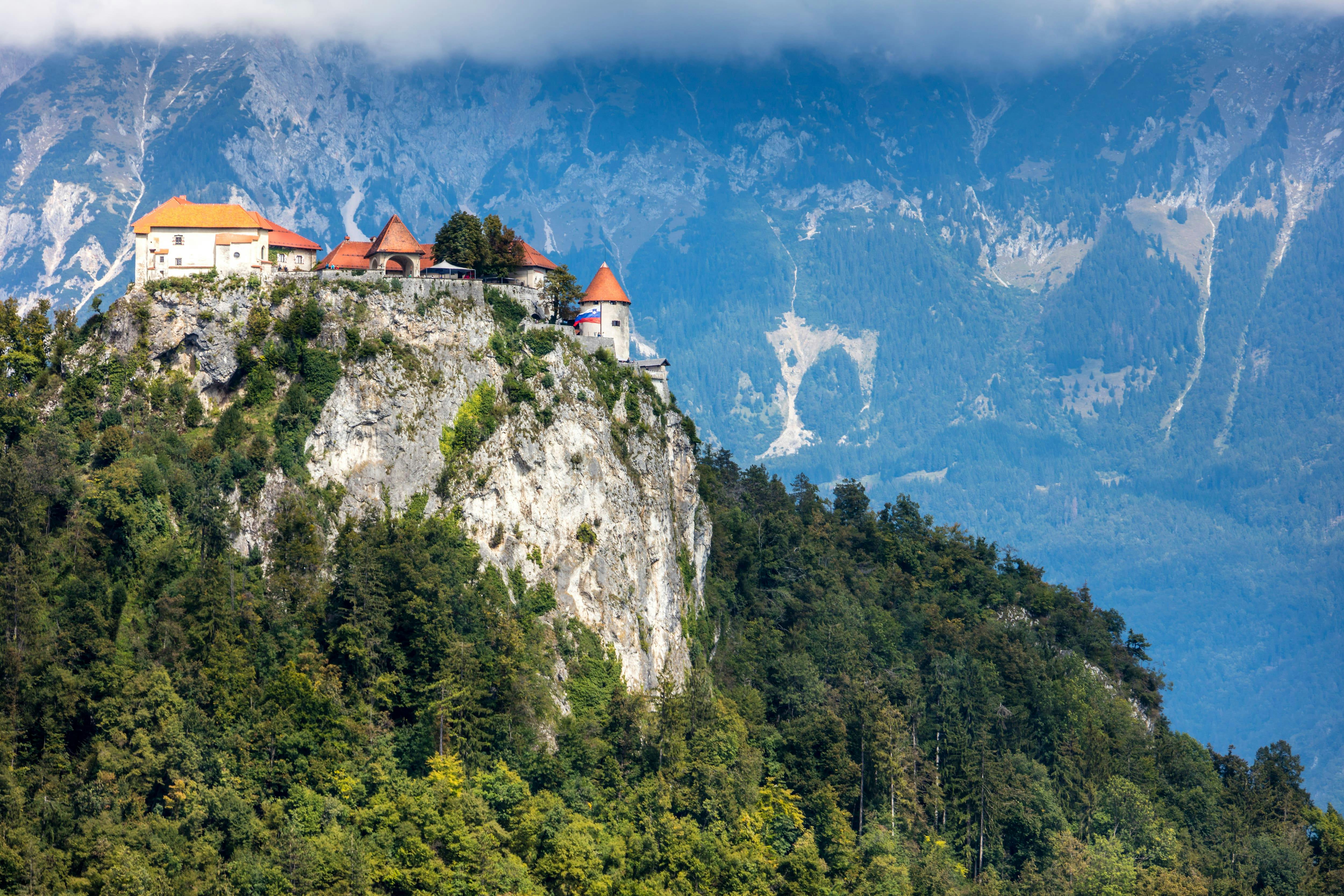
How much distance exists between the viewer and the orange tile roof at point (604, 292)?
98.2 metres

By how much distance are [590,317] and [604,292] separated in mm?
1870

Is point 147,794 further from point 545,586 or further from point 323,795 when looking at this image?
point 545,586

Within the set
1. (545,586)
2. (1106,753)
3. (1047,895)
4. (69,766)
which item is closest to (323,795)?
(69,766)

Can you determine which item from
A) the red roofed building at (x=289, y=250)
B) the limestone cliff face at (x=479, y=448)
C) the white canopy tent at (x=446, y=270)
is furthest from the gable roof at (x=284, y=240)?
the white canopy tent at (x=446, y=270)

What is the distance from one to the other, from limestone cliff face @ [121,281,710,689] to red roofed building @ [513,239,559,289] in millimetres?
4418

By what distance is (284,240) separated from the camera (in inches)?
3428

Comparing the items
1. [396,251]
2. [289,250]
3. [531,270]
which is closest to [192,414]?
[289,250]

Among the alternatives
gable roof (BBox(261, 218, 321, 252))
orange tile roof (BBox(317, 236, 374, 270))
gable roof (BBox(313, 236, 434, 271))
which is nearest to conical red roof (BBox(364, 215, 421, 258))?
gable roof (BBox(313, 236, 434, 271))

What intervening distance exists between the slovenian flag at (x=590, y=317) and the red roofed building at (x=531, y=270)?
3740mm

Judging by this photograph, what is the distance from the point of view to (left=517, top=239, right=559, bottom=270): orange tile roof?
3688 inches

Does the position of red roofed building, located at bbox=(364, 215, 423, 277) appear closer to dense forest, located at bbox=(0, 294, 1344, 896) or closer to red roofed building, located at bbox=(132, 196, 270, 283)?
red roofed building, located at bbox=(132, 196, 270, 283)

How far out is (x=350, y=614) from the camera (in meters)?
75.6

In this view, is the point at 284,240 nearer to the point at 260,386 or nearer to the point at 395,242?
the point at 395,242

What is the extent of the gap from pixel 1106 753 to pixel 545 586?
144 feet
